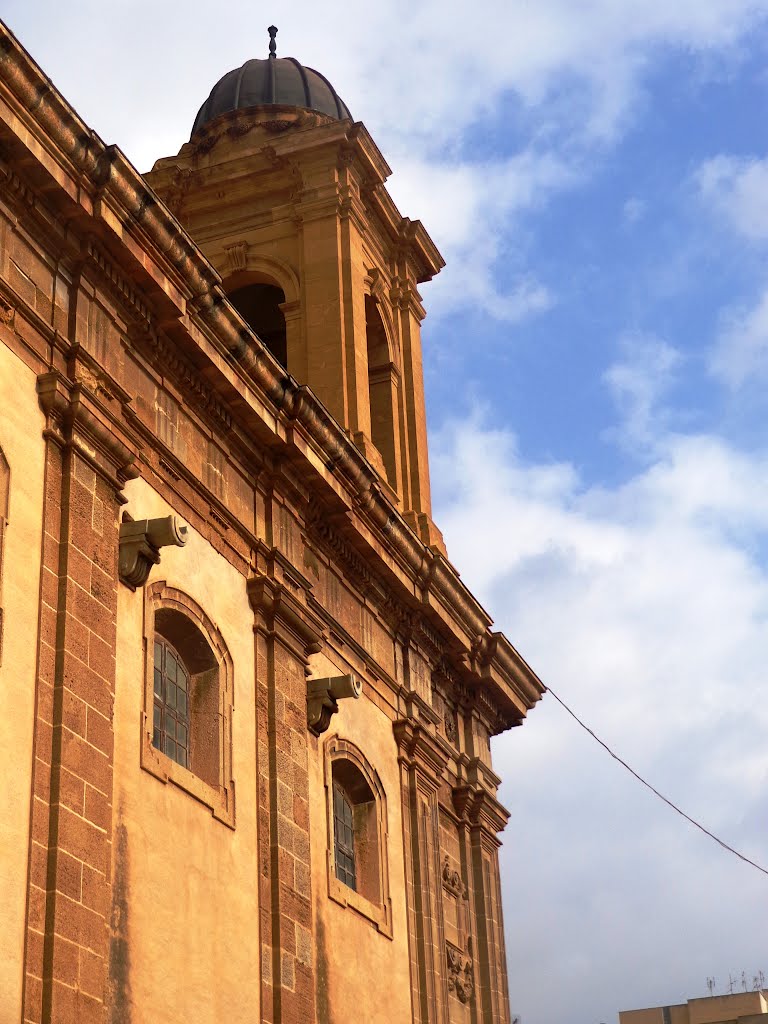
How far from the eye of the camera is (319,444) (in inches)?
763

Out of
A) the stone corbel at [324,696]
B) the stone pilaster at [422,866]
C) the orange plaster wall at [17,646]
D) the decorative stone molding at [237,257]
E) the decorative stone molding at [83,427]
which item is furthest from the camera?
the decorative stone molding at [237,257]

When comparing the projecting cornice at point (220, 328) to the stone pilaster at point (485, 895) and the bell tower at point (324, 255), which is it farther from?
the stone pilaster at point (485, 895)

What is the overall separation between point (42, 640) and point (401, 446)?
11576mm

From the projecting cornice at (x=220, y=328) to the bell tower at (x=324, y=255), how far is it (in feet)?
1.82

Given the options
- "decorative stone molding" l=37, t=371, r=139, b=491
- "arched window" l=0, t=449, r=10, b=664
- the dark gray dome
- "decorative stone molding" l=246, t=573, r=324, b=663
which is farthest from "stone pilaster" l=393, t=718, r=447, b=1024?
the dark gray dome

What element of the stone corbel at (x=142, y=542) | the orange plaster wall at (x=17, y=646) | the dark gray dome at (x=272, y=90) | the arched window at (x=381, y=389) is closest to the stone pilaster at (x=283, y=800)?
the stone corbel at (x=142, y=542)

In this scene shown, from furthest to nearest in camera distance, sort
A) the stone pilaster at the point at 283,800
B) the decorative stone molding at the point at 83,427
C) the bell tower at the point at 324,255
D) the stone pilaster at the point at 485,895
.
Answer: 1. the bell tower at the point at 324,255
2. the stone pilaster at the point at 485,895
3. the stone pilaster at the point at 283,800
4. the decorative stone molding at the point at 83,427

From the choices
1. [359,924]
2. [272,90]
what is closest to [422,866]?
[359,924]

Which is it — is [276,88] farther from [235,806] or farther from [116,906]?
[116,906]

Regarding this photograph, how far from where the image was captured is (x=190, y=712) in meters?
16.7

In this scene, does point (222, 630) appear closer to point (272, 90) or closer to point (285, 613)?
point (285, 613)

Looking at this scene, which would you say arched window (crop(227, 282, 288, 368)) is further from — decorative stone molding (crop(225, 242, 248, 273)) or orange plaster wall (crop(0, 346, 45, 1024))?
orange plaster wall (crop(0, 346, 45, 1024))

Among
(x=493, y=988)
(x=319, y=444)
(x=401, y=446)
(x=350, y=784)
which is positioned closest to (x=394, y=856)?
(x=350, y=784)

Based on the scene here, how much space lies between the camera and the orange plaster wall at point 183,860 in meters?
14.5
